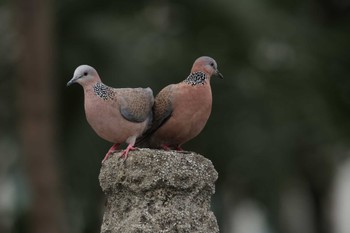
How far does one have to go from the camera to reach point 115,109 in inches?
253

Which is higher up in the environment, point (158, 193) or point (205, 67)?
point (205, 67)

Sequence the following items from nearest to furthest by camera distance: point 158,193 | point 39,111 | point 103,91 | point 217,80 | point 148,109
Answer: point 158,193 < point 103,91 < point 148,109 < point 39,111 < point 217,80

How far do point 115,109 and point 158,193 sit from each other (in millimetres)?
982

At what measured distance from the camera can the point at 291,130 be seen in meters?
20.1

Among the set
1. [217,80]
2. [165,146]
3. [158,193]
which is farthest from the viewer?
[217,80]

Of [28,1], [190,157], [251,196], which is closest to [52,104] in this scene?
[28,1]

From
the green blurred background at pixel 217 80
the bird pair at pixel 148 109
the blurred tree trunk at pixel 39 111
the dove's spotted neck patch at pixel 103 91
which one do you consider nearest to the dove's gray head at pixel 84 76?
the bird pair at pixel 148 109

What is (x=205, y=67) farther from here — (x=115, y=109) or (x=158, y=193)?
(x=158, y=193)

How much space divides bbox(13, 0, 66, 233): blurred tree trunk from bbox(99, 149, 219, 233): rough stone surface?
31.3 ft

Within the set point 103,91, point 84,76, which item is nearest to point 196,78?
point 103,91

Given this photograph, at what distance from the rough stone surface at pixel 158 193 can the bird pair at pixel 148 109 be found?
0.52 m

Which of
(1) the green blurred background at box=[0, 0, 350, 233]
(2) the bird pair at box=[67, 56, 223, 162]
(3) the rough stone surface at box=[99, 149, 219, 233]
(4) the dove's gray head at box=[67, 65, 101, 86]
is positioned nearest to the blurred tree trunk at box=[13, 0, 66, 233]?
(1) the green blurred background at box=[0, 0, 350, 233]

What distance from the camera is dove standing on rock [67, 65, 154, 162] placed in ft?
20.9

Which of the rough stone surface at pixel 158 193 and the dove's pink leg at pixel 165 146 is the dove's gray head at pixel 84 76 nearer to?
the dove's pink leg at pixel 165 146
